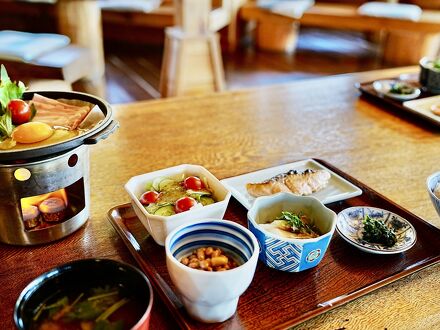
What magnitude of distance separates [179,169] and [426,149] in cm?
80

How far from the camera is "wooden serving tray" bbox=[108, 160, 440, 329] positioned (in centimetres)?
72

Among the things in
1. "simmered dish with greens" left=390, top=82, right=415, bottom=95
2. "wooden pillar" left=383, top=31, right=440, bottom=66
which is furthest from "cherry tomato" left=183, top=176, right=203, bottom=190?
"wooden pillar" left=383, top=31, right=440, bottom=66

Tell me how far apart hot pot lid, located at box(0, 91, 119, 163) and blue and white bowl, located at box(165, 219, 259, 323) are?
24 centimetres

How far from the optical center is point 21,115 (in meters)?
0.91

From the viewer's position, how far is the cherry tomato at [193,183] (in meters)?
0.92

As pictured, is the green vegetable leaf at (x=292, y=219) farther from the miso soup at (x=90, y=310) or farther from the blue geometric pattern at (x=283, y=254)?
the miso soup at (x=90, y=310)

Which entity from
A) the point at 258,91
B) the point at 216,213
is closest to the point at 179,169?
the point at 216,213

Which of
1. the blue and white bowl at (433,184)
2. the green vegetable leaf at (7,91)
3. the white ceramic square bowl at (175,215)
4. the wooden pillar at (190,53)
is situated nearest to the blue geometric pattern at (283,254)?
the white ceramic square bowl at (175,215)

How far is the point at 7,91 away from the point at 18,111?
7 cm

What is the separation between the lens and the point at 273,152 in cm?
132

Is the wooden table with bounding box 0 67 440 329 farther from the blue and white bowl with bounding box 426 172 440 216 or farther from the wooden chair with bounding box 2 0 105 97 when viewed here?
the wooden chair with bounding box 2 0 105 97

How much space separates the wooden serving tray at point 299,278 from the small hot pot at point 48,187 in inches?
3.7

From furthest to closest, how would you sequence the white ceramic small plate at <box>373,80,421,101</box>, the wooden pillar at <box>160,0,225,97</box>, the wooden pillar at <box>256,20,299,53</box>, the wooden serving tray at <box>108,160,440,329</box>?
the wooden pillar at <box>256,20,299,53</box> → the wooden pillar at <box>160,0,225,97</box> → the white ceramic small plate at <box>373,80,421,101</box> → the wooden serving tray at <box>108,160,440,329</box>

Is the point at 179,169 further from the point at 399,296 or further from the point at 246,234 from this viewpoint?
the point at 399,296
